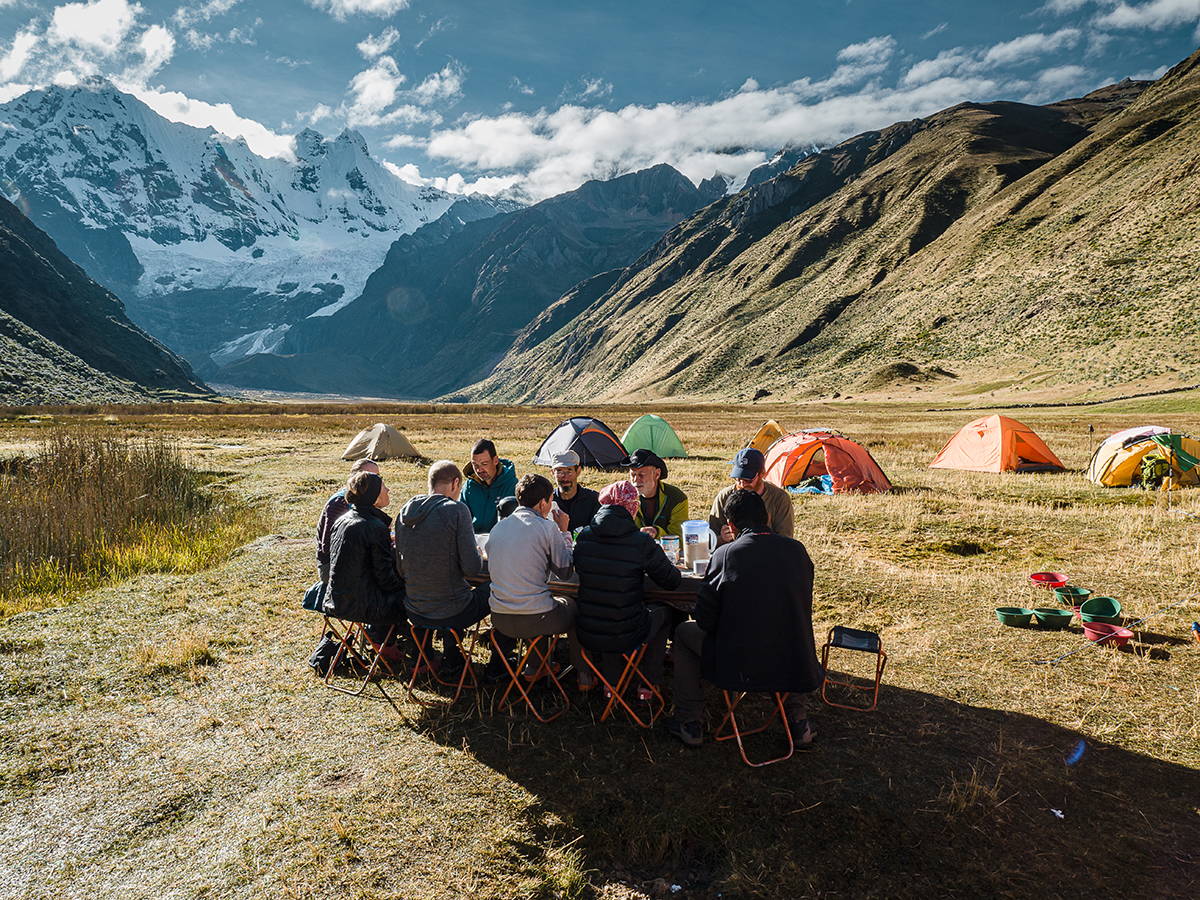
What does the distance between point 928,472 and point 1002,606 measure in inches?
564

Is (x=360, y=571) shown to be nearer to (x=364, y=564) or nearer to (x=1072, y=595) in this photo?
(x=364, y=564)

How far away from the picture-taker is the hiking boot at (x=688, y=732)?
19.7 ft

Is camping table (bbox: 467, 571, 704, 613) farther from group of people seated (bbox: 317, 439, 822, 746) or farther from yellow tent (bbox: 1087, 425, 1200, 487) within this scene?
yellow tent (bbox: 1087, 425, 1200, 487)

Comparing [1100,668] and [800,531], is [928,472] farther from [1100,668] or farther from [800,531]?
[1100,668]

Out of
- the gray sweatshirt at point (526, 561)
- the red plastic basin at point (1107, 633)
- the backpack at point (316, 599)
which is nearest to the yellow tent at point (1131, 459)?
the red plastic basin at point (1107, 633)

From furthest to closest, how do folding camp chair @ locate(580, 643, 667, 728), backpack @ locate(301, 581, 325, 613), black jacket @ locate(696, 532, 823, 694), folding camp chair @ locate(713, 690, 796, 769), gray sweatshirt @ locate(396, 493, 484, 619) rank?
backpack @ locate(301, 581, 325, 613), gray sweatshirt @ locate(396, 493, 484, 619), folding camp chair @ locate(580, 643, 667, 728), folding camp chair @ locate(713, 690, 796, 769), black jacket @ locate(696, 532, 823, 694)

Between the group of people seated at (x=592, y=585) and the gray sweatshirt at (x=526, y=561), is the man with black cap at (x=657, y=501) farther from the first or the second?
the gray sweatshirt at (x=526, y=561)

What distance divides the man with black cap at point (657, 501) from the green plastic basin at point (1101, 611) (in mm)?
5551

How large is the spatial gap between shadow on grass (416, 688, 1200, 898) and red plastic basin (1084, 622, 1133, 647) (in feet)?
8.15

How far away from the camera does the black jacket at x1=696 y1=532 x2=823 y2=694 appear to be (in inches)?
212

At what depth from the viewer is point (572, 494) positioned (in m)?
8.36

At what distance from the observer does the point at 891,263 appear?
139000mm

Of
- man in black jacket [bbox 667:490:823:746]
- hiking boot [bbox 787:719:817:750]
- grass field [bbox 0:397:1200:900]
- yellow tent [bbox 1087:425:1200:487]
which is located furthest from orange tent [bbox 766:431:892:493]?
man in black jacket [bbox 667:490:823:746]

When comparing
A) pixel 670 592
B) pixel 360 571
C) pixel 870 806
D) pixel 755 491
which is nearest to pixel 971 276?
pixel 755 491
